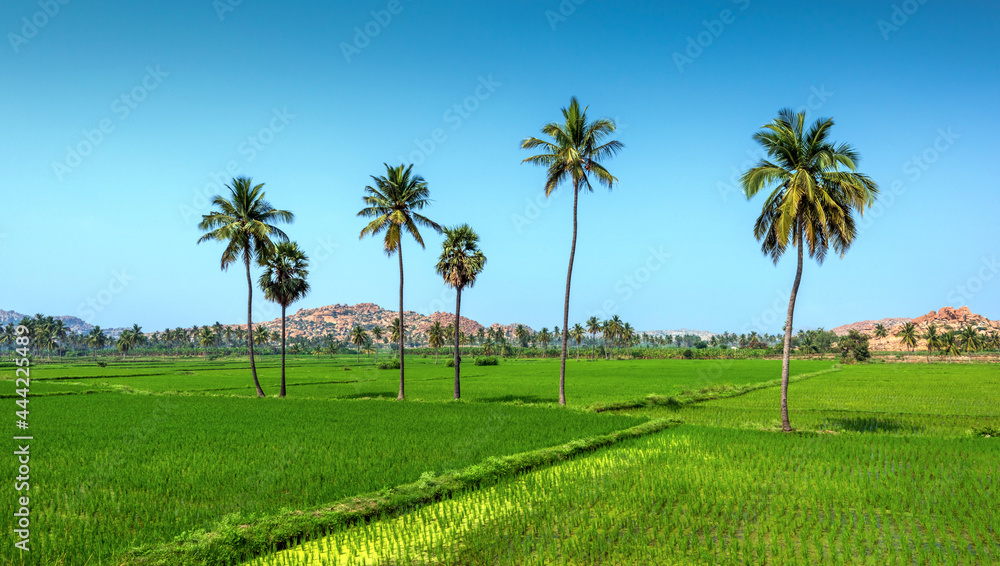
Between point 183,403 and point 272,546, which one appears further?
point 183,403

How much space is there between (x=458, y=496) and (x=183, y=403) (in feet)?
86.3

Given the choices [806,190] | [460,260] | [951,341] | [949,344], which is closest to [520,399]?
[460,260]

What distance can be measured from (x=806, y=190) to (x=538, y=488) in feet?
51.7

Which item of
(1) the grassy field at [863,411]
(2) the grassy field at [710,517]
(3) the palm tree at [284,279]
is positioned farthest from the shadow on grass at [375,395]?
(2) the grassy field at [710,517]

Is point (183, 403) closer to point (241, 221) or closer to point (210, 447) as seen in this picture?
point (241, 221)

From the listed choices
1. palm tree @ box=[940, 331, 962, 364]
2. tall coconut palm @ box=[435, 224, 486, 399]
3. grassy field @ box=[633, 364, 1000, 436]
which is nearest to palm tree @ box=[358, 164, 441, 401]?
tall coconut palm @ box=[435, 224, 486, 399]

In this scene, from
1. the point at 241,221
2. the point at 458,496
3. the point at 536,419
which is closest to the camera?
the point at 458,496

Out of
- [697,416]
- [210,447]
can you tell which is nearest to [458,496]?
[210,447]

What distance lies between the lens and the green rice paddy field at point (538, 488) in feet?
27.0

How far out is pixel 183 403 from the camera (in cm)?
3047

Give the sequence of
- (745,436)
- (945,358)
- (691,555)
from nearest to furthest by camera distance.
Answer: (691,555) → (745,436) → (945,358)

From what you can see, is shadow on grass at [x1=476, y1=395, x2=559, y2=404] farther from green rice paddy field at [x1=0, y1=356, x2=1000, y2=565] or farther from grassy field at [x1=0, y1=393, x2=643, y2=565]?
green rice paddy field at [x1=0, y1=356, x2=1000, y2=565]

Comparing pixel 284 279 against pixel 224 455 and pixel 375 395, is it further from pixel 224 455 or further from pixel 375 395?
pixel 224 455

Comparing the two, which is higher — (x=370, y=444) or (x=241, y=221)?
(x=241, y=221)
